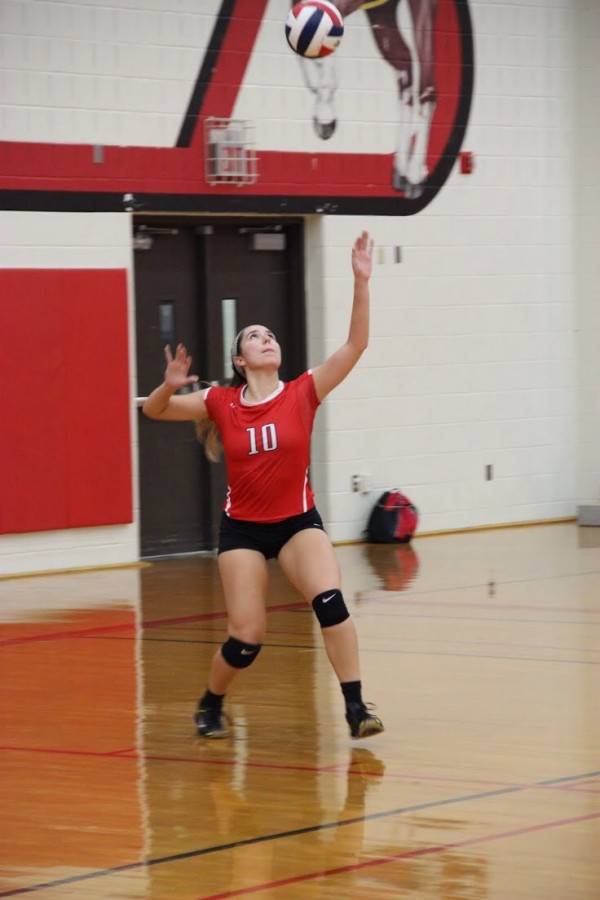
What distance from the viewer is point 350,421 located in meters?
15.7

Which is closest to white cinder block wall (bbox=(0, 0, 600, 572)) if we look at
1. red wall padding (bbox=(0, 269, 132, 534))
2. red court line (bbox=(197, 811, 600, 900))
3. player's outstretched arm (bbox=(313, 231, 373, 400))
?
red wall padding (bbox=(0, 269, 132, 534))

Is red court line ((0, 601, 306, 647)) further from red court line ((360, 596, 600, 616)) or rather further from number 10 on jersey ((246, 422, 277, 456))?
number 10 on jersey ((246, 422, 277, 456))

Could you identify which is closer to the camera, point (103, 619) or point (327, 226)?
point (103, 619)

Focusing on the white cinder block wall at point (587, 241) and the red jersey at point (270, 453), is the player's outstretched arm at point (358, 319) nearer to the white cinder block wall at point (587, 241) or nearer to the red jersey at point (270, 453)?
the red jersey at point (270, 453)

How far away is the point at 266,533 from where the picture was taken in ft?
24.1

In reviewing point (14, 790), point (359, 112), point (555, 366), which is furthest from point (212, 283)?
point (14, 790)

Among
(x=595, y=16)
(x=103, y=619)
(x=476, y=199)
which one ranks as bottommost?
(x=103, y=619)

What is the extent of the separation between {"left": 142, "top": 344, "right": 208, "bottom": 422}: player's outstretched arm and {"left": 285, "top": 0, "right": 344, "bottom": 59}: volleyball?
504 centimetres

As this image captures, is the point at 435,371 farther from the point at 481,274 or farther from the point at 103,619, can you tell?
the point at 103,619

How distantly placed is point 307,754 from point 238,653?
544mm

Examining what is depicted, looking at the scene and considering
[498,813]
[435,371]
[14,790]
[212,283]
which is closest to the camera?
[498,813]

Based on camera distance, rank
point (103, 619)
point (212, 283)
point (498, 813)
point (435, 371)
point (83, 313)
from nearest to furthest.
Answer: point (498, 813) < point (103, 619) < point (83, 313) < point (212, 283) < point (435, 371)

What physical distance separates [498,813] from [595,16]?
12608 mm

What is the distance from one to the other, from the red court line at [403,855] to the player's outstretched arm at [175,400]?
2515mm
